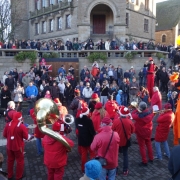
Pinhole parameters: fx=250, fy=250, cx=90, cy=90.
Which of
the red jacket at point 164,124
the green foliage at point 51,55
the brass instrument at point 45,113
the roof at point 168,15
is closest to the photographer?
the brass instrument at point 45,113

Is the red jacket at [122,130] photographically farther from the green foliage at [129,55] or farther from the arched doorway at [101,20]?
the arched doorway at [101,20]

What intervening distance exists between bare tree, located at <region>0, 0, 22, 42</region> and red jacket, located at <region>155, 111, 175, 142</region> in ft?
103

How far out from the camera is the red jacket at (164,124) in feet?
23.4

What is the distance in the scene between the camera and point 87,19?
30875mm

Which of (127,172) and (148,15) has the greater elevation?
(148,15)

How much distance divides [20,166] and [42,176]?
68 centimetres

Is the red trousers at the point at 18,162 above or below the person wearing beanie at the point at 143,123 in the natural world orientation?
below

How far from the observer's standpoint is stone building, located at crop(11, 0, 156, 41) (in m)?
31.0

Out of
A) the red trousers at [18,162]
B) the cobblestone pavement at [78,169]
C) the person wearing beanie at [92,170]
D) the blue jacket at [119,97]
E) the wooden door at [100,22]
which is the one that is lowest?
the cobblestone pavement at [78,169]

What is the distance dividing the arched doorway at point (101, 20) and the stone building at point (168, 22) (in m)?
18.9

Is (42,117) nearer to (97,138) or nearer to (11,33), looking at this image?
(97,138)

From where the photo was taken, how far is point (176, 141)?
23.5ft

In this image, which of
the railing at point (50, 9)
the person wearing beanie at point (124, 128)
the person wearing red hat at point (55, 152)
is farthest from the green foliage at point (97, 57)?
the person wearing red hat at point (55, 152)

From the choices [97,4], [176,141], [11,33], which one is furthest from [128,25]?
[176,141]
